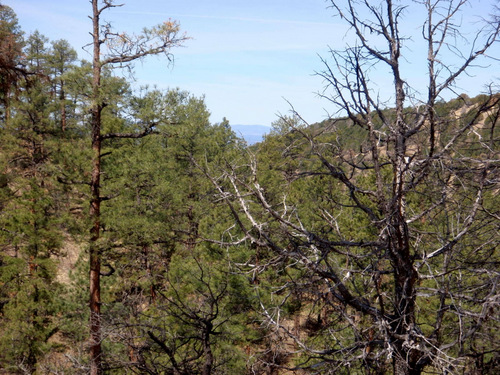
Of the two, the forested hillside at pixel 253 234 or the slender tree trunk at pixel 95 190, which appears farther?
the slender tree trunk at pixel 95 190

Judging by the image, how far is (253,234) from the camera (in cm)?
1216

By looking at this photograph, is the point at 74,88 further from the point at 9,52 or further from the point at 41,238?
the point at 41,238

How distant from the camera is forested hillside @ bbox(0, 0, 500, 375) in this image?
135 inches

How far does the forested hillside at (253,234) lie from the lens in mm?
3428

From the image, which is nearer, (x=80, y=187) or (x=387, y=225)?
(x=387, y=225)

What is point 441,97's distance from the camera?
343 cm

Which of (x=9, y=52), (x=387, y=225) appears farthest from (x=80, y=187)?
(x=387, y=225)

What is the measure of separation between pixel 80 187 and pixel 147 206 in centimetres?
779

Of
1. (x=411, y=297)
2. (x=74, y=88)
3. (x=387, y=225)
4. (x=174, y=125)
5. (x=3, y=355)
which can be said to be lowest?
(x=3, y=355)

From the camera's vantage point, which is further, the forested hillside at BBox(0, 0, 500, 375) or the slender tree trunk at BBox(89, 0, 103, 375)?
the slender tree trunk at BBox(89, 0, 103, 375)

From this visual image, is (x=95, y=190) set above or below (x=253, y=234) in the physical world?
above

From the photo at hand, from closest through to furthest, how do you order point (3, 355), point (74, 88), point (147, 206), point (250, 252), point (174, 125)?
point (74, 88), point (174, 125), point (250, 252), point (3, 355), point (147, 206)

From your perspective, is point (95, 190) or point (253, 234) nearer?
point (95, 190)

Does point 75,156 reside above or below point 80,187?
above
